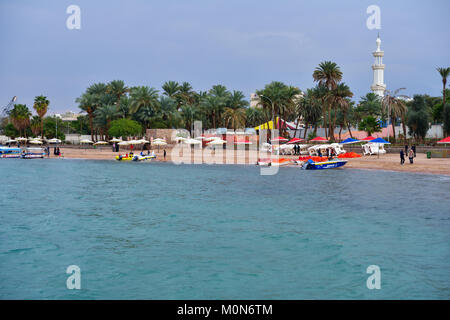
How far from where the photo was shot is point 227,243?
53.7 feet

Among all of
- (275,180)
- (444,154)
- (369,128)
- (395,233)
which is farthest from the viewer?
(369,128)

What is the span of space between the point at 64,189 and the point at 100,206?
9.34m

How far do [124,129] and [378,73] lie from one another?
389 ft

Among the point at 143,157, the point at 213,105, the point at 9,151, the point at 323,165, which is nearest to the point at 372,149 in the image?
the point at 323,165

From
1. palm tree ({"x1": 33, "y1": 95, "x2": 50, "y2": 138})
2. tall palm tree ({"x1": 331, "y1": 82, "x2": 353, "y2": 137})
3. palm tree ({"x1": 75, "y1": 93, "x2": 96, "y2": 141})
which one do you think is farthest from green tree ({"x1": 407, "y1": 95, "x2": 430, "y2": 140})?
palm tree ({"x1": 33, "y1": 95, "x2": 50, "y2": 138})

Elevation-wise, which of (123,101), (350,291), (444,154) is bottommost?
(350,291)

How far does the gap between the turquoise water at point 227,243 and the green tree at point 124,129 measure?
165 feet

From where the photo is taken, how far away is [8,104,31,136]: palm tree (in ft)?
399

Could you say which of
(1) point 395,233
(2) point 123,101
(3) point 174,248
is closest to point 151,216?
(3) point 174,248

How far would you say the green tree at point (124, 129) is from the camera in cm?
8088

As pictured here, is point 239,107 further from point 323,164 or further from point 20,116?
point 20,116

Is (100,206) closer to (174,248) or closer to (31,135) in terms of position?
(174,248)

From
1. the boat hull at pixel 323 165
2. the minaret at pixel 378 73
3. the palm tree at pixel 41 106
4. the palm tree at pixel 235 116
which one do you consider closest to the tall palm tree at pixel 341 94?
the palm tree at pixel 235 116
